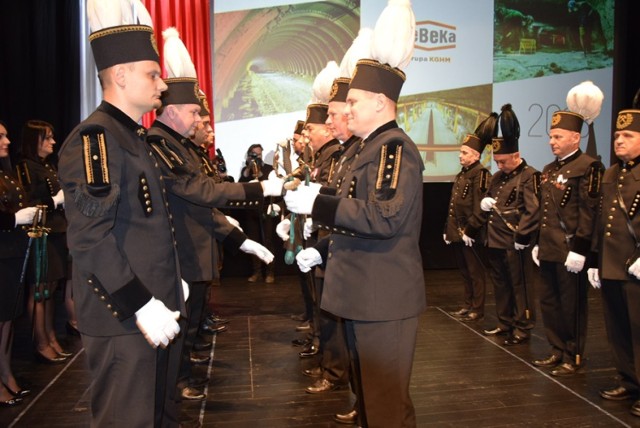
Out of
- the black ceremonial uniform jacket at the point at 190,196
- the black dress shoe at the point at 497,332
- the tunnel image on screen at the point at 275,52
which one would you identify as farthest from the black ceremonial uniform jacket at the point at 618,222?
the tunnel image on screen at the point at 275,52

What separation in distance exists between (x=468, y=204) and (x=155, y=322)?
15.1ft

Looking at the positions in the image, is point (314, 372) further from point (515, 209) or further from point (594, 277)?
point (515, 209)

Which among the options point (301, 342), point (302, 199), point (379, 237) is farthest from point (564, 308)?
point (302, 199)

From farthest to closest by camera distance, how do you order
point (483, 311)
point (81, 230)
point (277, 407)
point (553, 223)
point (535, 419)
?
point (483, 311), point (553, 223), point (277, 407), point (535, 419), point (81, 230)

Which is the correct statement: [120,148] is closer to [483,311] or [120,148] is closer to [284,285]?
[483,311]

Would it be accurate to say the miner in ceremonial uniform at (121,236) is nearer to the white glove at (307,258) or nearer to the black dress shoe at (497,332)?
the white glove at (307,258)

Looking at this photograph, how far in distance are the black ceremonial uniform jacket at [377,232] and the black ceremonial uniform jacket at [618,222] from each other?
187 cm

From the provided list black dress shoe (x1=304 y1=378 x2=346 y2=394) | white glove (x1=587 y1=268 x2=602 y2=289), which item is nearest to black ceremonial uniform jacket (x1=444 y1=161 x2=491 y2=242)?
white glove (x1=587 y1=268 x2=602 y2=289)

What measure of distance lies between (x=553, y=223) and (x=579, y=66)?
213 inches

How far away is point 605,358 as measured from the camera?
460 centimetres

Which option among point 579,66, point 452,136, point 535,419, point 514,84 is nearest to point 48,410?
point 535,419

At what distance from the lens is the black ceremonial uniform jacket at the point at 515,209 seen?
4.90 meters

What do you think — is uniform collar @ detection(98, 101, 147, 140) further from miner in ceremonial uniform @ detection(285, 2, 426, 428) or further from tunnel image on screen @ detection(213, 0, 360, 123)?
tunnel image on screen @ detection(213, 0, 360, 123)

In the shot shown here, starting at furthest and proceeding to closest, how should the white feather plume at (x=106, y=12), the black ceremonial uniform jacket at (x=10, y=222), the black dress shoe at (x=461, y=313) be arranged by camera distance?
the black dress shoe at (x=461, y=313)
the black ceremonial uniform jacket at (x=10, y=222)
the white feather plume at (x=106, y=12)
